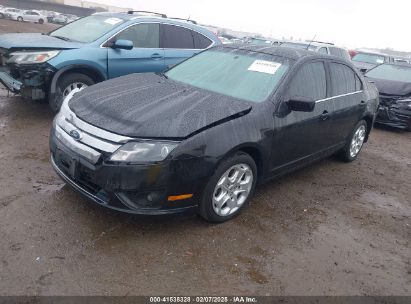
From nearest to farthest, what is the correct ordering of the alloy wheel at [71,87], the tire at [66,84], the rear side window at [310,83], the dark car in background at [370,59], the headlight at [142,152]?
the headlight at [142,152]
the rear side window at [310,83]
the tire at [66,84]
the alloy wheel at [71,87]
the dark car in background at [370,59]

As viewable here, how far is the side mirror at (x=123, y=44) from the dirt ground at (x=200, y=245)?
2145 millimetres

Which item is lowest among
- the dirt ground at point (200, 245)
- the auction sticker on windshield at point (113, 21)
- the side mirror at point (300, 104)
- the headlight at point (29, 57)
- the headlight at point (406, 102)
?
the dirt ground at point (200, 245)

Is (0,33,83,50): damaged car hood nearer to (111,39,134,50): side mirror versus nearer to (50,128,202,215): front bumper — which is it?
(111,39,134,50): side mirror

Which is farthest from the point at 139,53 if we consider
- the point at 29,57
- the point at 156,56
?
the point at 29,57

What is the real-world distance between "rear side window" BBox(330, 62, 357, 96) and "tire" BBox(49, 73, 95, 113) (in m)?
3.74

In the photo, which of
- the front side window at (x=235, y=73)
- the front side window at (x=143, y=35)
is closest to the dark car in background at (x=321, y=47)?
the front side window at (x=143, y=35)

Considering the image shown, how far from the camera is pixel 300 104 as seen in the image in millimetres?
3562

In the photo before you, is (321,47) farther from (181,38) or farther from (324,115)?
(324,115)

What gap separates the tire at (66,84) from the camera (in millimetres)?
5477

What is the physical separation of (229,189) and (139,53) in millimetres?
3784

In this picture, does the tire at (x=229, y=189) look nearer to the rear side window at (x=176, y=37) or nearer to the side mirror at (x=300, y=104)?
the side mirror at (x=300, y=104)

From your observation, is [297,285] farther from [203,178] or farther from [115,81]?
[115,81]

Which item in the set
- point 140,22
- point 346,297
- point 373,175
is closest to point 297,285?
point 346,297

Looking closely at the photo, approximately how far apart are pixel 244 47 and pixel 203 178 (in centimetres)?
215
